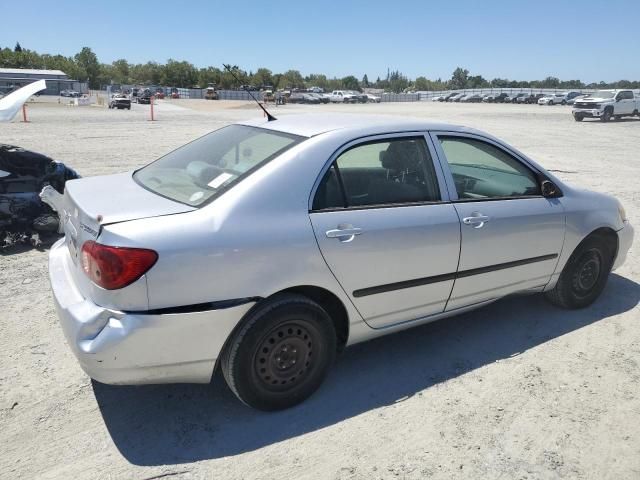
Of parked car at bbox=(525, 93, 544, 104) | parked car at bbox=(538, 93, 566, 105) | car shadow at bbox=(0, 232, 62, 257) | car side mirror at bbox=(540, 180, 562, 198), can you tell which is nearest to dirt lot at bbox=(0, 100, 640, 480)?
car side mirror at bbox=(540, 180, 562, 198)

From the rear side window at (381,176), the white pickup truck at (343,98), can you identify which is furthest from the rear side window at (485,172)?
the white pickup truck at (343,98)

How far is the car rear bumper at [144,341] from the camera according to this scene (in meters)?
2.46

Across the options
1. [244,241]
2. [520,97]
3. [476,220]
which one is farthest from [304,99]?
[244,241]

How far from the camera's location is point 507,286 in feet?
12.7

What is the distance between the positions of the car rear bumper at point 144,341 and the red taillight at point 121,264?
0.51 ft

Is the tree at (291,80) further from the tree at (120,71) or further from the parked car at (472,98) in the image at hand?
the parked car at (472,98)

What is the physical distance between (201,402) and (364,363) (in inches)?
45.2

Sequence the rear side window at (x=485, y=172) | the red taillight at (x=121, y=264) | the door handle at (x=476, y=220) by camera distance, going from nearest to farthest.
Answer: the red taillight at (x=121, y=264) < the door handle at (x=476, y=220) < the rear side window at (x=485, y=172)

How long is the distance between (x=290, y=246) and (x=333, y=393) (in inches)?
42.1

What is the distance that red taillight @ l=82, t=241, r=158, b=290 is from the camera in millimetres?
2434

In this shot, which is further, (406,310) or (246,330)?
(406,310)

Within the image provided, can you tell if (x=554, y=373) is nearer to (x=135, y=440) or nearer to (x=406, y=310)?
(x=406, y=310)

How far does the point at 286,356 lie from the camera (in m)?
2.95

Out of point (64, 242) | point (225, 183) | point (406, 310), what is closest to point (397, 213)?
point (406, 310)
